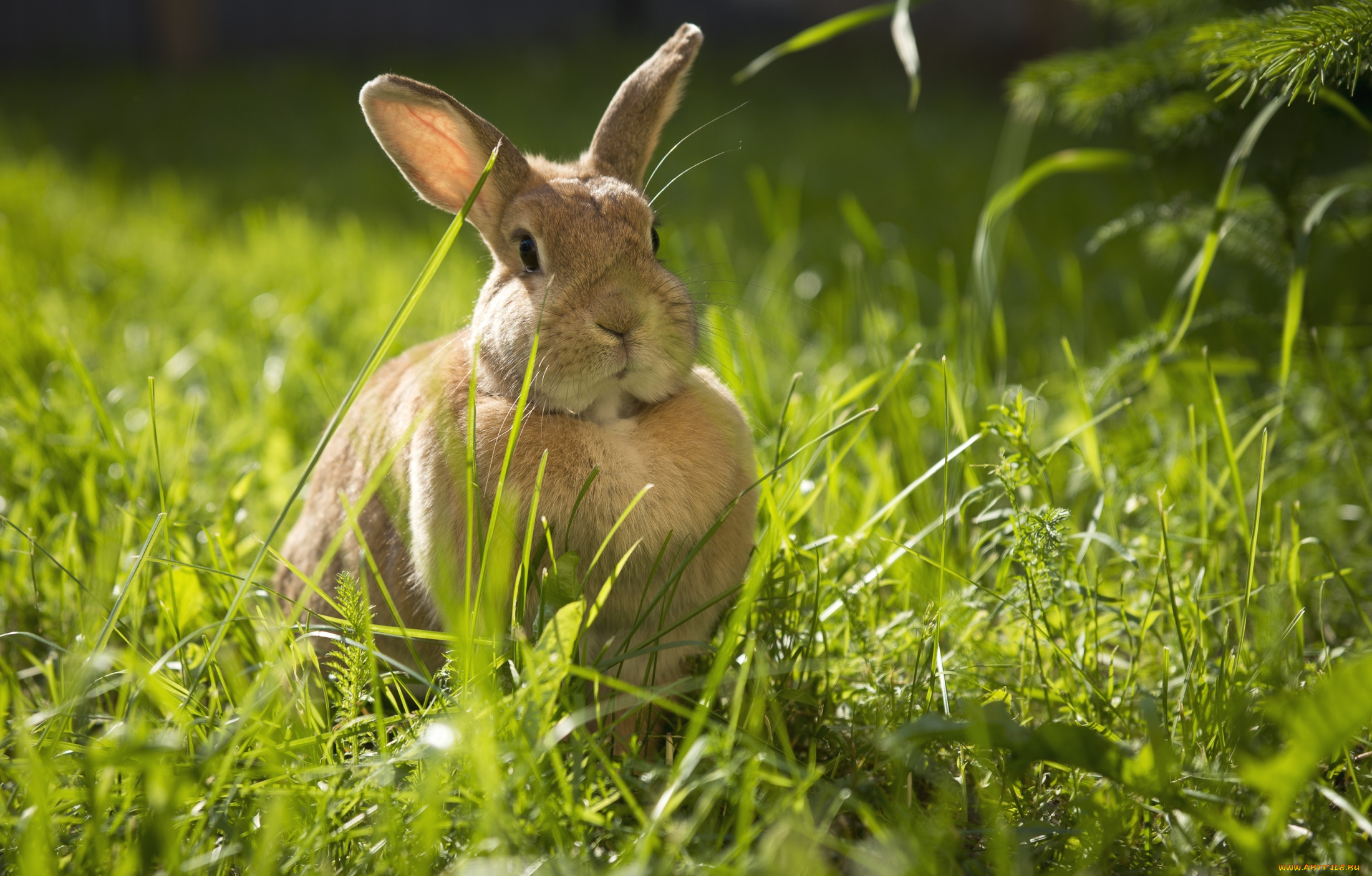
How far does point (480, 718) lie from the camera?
1.25 metres

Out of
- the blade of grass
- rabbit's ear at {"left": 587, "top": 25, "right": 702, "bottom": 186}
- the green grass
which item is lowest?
the green grass

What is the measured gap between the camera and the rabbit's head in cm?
164

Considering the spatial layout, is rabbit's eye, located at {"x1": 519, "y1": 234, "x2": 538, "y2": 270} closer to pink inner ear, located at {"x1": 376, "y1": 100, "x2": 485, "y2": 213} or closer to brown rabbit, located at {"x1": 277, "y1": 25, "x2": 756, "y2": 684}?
brown rabbit, located at {"x1": 277, "y1": 25, "x2": 756, "y2": 684}

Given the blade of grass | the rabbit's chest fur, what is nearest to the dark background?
the rabbit's chest fur

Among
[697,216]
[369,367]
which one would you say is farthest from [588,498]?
[697,216]

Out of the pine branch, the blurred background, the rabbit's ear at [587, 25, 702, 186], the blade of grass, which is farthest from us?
the blurred background

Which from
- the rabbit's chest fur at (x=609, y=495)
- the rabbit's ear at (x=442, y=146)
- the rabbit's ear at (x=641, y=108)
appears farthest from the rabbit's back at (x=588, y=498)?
the rabbit's ear at (x=641, y=108)

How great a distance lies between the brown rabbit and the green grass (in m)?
0.12

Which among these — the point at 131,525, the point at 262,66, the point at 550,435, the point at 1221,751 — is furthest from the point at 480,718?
the point at 262,66

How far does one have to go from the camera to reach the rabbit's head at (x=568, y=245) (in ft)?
5.37

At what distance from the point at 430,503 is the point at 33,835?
2.32ft

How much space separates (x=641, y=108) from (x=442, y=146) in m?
0.42

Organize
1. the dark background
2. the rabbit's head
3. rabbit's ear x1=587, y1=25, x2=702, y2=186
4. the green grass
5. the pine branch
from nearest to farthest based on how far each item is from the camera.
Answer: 1. the green grass
2. the pine branch
3. the rabbit's head
4. rabbit's ear x1=587, y1=25, x2=702, y2=186
5. the dark background

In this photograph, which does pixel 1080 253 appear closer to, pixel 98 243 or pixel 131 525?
pixel 131 525
